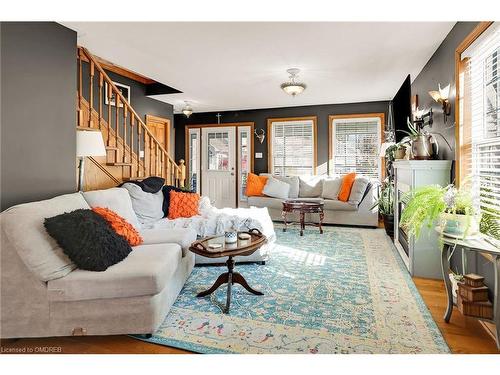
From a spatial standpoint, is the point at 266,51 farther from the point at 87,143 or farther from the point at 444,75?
the point at 87,143

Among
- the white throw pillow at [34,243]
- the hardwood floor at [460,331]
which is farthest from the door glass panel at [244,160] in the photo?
the white throw pillow at [34,243]

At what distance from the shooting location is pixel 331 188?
19.7 ft

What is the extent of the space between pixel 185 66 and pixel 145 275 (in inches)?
119

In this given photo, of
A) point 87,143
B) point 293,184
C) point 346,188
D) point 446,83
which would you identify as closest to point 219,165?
point 293,184

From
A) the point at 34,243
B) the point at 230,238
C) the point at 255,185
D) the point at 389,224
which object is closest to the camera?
the point at 34,243

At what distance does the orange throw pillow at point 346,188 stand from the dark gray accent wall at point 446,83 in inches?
78.5

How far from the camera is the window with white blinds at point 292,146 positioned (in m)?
6.94

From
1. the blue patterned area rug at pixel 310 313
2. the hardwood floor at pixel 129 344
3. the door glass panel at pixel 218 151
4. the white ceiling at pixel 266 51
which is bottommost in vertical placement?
the hardwood floor at pixel 129 344

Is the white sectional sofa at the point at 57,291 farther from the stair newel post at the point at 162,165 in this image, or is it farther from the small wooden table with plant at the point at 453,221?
the stair newel post at the point at 162,165

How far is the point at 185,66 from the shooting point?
158 inches

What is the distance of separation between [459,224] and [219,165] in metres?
6.07

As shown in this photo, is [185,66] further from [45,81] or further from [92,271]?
[92,271]

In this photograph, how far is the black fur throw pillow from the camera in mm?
1937

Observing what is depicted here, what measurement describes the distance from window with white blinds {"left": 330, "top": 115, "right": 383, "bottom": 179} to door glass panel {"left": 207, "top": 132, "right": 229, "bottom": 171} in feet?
8.47
